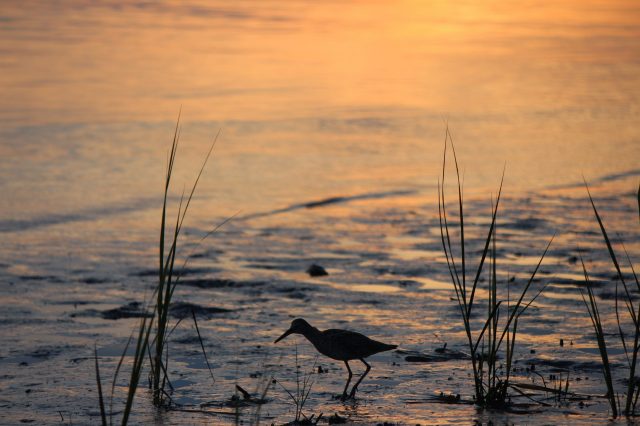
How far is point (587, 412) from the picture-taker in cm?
538

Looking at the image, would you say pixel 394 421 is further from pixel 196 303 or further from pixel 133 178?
pixel 133 178

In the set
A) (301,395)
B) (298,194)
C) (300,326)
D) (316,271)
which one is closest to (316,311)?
(316,271)

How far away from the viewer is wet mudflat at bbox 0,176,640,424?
18.4 ft

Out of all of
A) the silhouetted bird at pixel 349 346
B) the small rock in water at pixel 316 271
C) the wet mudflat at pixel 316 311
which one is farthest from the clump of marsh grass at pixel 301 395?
the small rock in water at pixel 316 271

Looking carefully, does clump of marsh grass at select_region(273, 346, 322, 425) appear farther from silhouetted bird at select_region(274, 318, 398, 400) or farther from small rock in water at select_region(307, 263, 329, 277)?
small rock in water at select_region(307, 263, 329, 277)

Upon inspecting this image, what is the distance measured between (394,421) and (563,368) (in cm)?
152

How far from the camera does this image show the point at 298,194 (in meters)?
12.6

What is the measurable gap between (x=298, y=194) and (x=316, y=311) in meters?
4.89

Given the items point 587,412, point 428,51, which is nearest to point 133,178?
point 587,412

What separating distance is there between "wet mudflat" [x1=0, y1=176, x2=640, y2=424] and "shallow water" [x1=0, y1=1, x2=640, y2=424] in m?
0.03

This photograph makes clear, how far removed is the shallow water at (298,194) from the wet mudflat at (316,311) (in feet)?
0.09

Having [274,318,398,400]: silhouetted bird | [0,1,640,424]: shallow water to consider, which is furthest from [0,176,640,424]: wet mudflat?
[274,318,398,400]: silhouetted bird

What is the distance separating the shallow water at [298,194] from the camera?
6.31 meters

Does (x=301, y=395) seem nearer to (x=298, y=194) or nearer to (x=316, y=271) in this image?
(x=316, y=271)
